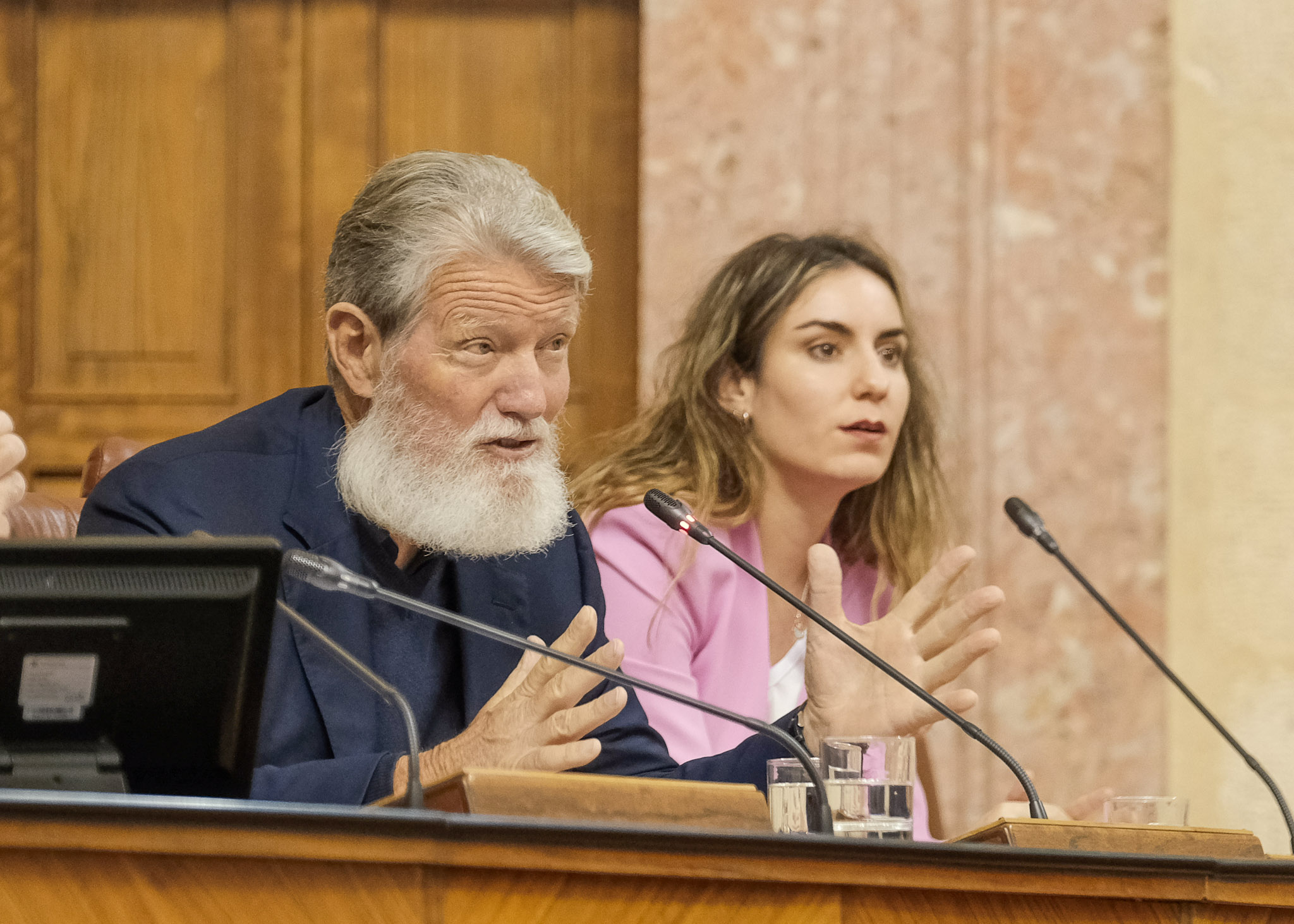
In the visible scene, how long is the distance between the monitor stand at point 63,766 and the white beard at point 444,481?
92 cm

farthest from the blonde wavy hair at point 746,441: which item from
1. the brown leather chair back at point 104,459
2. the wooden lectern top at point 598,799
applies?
the wooden lectern top at point 598,799

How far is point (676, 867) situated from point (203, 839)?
0.33 meters

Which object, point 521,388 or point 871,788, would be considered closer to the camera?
point 871,788

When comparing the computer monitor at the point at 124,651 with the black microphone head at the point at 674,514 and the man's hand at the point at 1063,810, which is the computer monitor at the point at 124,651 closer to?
the black microphone head at the point at 674,514

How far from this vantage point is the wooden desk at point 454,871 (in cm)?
99

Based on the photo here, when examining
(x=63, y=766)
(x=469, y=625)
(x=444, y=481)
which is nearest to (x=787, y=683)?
(x=444, y=481)

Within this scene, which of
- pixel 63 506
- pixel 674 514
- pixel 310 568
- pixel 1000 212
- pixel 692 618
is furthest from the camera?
pixel 1000 212

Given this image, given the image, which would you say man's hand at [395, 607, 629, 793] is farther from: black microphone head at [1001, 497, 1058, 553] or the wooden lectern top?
black microphone head at [1001, 497, 1058, 553]

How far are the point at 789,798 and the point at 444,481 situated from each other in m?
0.81

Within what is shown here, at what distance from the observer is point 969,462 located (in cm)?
307

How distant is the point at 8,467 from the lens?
1.72 m

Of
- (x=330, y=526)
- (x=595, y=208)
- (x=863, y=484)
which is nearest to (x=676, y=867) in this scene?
(x=330, y=526)

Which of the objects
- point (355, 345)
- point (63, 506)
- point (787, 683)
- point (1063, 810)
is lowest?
point (1063, 810)

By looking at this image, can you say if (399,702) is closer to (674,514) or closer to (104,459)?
(674,514)
